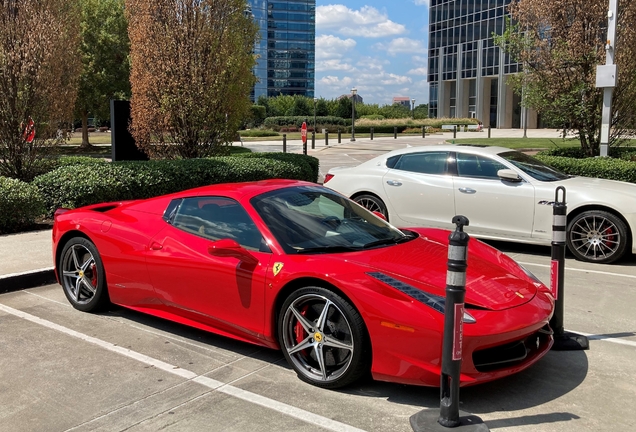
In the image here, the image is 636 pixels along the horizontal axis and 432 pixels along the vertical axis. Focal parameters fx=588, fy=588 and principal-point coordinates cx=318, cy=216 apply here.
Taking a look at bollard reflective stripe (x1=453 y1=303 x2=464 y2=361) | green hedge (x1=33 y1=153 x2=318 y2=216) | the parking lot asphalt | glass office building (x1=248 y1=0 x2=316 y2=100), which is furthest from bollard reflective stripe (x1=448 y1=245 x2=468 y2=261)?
glass office building (x1=248 y1=0 x2=316 y2=100)

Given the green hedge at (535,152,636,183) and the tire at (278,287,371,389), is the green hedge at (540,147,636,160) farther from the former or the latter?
the tire at (278,287,371,389)

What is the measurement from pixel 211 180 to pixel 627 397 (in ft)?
29.7

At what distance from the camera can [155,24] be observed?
1259 cm

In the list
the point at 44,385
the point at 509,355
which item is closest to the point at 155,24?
the point at 44,385

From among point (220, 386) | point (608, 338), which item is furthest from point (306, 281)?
point (608, 338)

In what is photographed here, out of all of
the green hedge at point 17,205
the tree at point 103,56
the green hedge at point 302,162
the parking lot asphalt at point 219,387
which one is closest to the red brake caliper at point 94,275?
the parking lot asphalt at point 219,387

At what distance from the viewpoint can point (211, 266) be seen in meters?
4.47

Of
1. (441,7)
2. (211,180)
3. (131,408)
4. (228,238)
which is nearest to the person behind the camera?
(131,408)

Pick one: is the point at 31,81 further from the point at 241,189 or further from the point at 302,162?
the point at 241,189

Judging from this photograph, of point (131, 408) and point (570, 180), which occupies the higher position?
point (570, 180)

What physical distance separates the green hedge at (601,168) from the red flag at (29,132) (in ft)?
34.1

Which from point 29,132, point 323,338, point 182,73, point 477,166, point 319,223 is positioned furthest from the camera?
point 182,73

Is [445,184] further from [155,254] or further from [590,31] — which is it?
[590,31]

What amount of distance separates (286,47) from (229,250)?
568ft
